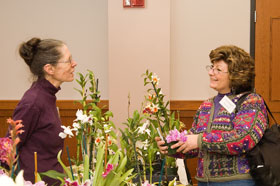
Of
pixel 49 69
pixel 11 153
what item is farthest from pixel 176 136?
pixel 11 153

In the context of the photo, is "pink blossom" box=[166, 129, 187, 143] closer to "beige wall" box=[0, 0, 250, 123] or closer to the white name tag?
the white name tag

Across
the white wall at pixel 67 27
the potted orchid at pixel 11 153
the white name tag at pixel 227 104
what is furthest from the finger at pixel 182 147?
the white wall at pixel 67 27

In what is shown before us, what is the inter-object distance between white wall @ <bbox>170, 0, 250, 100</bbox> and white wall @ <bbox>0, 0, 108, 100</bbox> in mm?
754

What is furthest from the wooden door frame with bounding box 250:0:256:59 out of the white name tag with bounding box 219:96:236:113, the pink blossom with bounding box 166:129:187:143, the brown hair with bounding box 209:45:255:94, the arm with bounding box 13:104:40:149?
the arm with bounding box 13:104:40:149

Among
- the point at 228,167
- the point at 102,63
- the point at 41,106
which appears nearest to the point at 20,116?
the point at 41,106

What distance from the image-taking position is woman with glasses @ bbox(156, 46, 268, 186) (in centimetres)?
168

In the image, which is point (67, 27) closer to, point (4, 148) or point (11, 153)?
point (4, 148)

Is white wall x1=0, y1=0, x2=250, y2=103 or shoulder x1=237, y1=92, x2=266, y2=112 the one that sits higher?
white wall x1=0, y1=0, x2=250, y2=103

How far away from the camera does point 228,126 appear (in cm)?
176

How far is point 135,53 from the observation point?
11.8ft

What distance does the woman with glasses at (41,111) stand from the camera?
1797 mm

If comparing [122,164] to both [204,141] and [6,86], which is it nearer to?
[204,141]

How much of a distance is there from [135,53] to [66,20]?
0.92m

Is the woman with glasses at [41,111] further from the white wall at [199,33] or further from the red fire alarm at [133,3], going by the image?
the white wall at [199,33]
